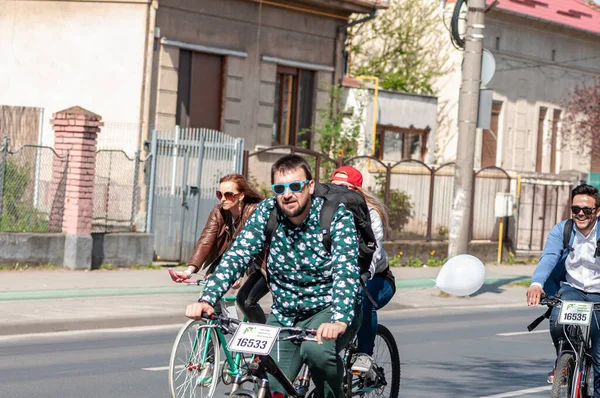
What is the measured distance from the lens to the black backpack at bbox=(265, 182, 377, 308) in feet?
20.2

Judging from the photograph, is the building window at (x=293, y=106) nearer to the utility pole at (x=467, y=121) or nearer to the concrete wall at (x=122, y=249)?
the concrete wall at (x=122, y=249)

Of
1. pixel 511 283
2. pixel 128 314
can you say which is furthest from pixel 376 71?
pixel 128 314

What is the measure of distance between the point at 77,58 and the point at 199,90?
255 cm

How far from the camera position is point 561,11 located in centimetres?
3834

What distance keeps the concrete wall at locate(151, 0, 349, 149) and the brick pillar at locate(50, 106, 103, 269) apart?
411cm

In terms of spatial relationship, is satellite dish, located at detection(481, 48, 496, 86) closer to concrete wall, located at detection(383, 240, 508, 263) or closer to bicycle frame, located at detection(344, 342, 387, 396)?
concrete wall, located at detection(383, 240, 508, 263)

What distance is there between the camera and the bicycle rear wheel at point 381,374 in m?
7.49

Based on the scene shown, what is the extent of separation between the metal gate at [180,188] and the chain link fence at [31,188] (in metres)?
1.95

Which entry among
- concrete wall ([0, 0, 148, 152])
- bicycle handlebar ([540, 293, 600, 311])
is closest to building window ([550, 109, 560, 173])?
concrete wall ([0, 0, 148, 152])

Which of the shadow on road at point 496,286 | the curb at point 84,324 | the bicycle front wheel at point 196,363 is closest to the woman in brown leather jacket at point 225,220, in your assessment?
the bicycle front wheel at point 196,363

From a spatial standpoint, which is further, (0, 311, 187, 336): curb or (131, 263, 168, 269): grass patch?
(131, 263, 168, 269): grass patch

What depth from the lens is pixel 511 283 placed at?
22.0m

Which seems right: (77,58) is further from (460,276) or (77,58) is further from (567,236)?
(567,236)

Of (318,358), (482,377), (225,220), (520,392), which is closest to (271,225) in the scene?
(318,358)
